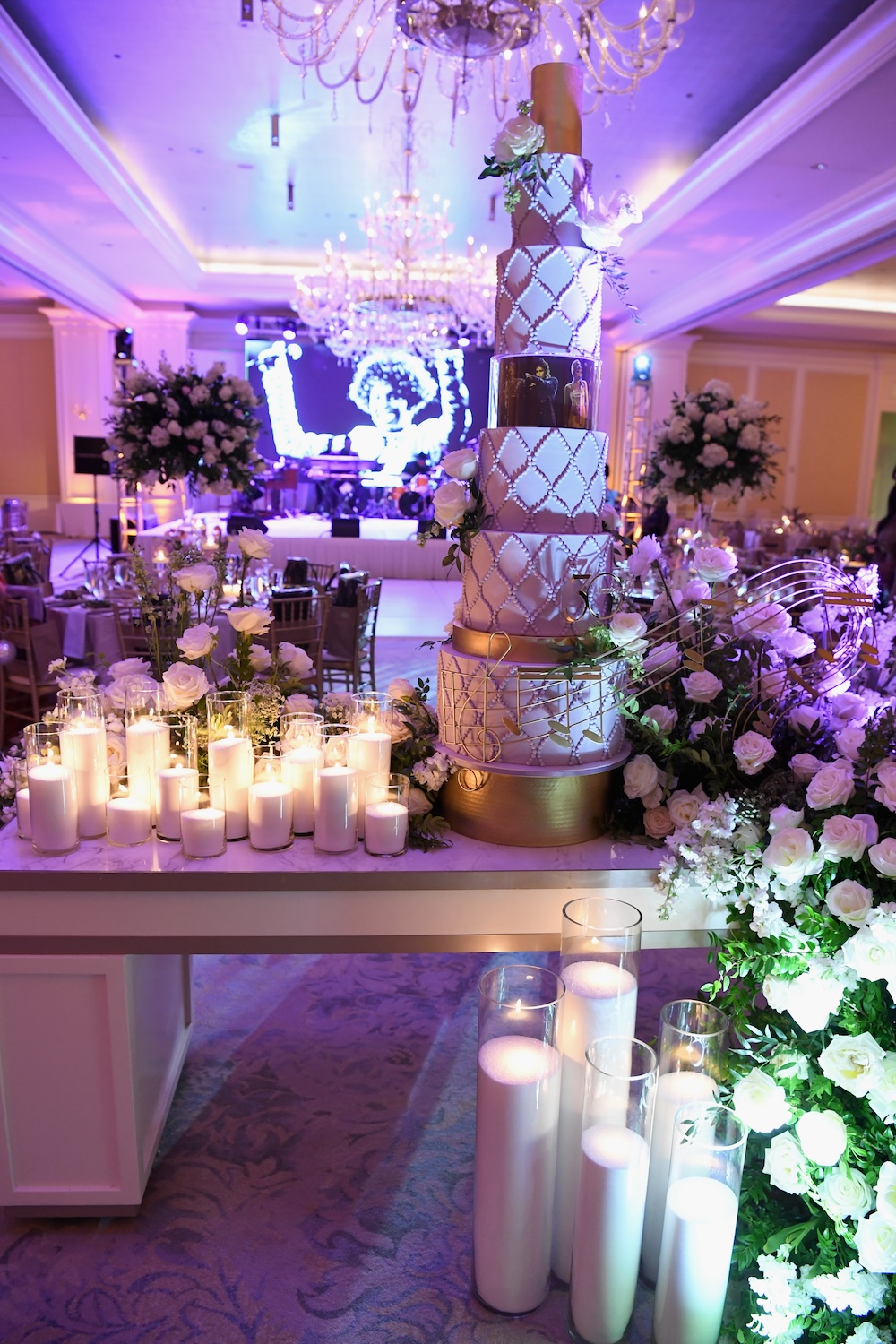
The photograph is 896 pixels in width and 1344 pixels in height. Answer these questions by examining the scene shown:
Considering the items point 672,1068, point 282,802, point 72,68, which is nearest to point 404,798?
point 282,802

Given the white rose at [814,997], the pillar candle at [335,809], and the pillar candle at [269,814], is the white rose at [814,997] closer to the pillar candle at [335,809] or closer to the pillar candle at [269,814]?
the pillar candle at [335,809]

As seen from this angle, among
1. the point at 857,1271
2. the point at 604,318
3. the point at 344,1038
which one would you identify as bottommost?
the point at 344,1038

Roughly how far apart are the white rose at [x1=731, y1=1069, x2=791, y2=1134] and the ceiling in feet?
14.0

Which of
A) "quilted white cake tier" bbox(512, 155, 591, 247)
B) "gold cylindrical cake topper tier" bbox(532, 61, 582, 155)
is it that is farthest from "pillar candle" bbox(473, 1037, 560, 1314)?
"gold cylindrical cake topper tier" bbox(532, 61, 582, 155)

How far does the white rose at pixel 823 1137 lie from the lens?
1.63 m

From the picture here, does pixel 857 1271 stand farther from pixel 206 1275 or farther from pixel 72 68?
pixel 72 68

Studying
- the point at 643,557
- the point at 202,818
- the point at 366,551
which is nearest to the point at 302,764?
the point at 202,818

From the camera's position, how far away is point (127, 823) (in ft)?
6.94

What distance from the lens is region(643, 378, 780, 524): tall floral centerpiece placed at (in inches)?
229

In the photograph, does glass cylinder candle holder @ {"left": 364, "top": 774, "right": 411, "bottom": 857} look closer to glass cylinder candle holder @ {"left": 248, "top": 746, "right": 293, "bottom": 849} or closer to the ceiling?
glass cylinder candle holder @ {"left": 248, "top": 746, "right": 293, "bottom": 849}

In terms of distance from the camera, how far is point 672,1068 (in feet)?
5.97

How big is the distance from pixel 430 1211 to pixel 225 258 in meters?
13.6

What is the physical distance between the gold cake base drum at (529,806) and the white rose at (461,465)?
2.14ft

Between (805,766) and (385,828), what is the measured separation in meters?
0.90
